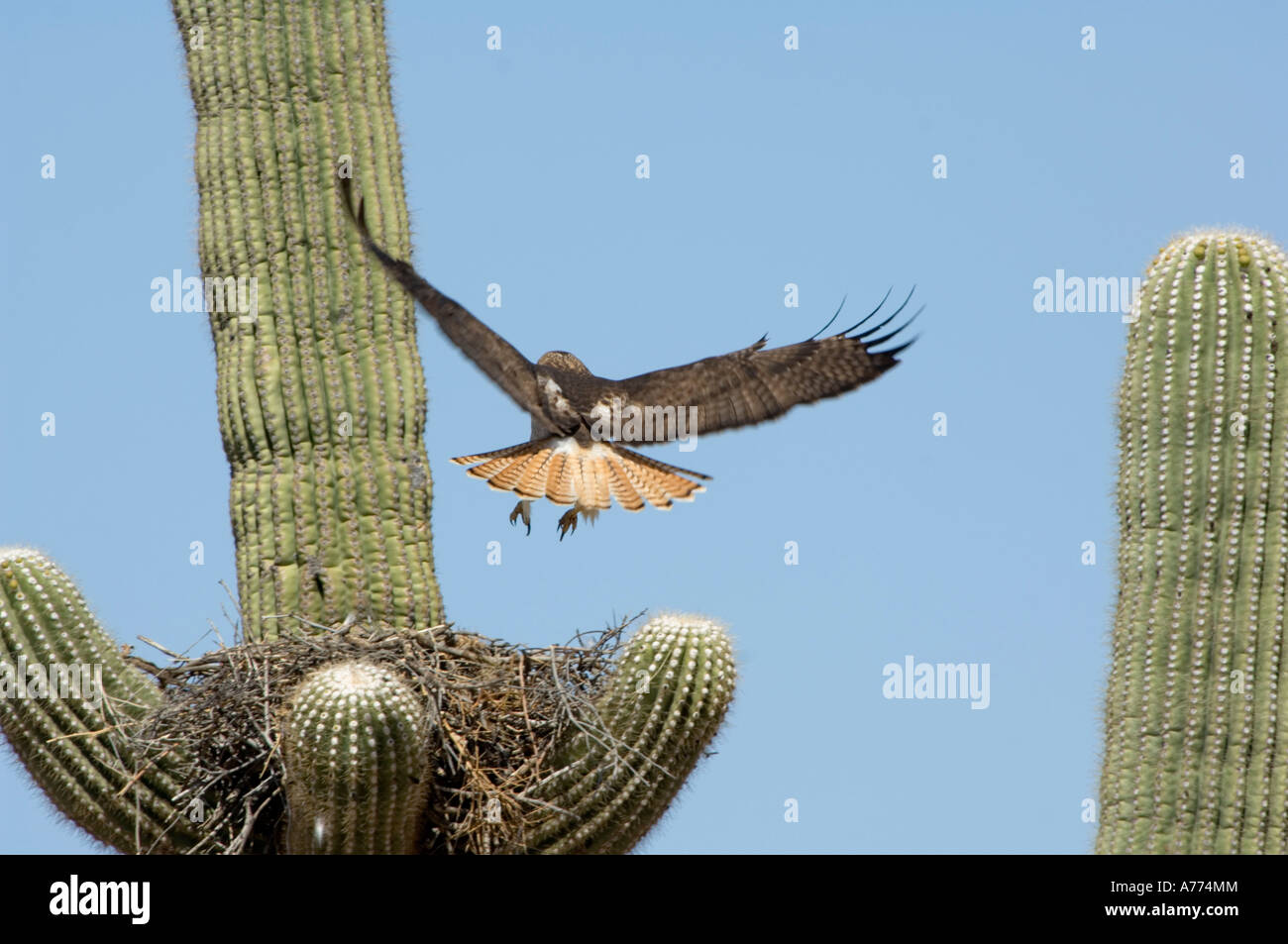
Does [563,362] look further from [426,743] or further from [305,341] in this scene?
[426,743]

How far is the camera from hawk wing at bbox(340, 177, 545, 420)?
11.2 metres

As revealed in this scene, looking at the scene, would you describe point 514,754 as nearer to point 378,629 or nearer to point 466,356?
point 378,629

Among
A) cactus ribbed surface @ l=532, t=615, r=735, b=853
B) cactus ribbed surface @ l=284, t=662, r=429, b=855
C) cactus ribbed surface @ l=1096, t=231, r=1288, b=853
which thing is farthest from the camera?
cactus ribbed surface @ l=532, t=615, r=735, b=853

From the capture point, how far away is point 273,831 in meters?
10.0

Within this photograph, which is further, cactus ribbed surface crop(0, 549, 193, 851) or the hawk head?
the hawk head

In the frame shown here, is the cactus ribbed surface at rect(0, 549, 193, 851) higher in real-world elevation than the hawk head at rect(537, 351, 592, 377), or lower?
lower

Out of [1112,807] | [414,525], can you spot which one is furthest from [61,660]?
[1112,807]

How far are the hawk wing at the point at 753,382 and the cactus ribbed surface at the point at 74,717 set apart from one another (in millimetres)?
3514

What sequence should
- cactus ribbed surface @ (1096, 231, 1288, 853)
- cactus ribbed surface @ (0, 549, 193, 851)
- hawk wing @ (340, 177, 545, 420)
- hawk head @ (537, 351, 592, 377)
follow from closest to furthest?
cactus ribbed surface @ (1096, 231, 1288, 853)
cactus ribbed surface @ (0, 549, 193, 851)
hawk wing @ (340, 177, 545, 420)
hawk head @ (537, 351, 592, 377)

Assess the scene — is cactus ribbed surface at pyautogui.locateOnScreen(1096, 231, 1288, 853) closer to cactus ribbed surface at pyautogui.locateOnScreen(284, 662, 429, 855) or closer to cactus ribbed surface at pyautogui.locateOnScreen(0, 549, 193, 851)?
cactus ribbed surface at pyautogui.locateOnScreen(284, 662, 429, 855)

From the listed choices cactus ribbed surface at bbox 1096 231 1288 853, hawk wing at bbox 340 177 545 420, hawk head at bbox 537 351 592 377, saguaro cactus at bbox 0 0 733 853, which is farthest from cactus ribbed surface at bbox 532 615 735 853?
hawk head at bbox 537 351 592 377

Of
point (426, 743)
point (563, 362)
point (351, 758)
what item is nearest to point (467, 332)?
point (563, 362)

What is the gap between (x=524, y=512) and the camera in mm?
12289

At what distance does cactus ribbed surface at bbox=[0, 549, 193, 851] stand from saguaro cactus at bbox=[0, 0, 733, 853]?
0.5 inches
